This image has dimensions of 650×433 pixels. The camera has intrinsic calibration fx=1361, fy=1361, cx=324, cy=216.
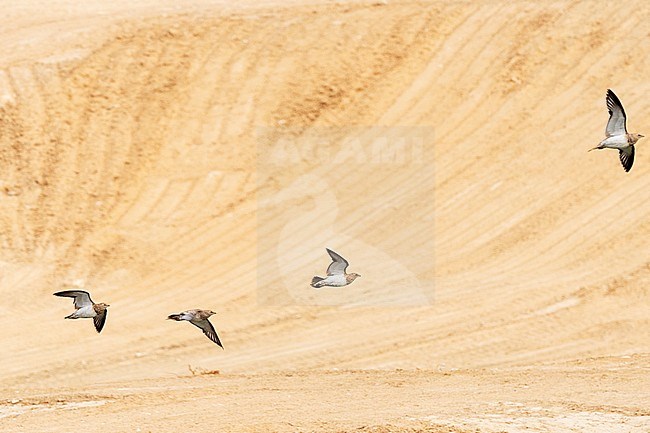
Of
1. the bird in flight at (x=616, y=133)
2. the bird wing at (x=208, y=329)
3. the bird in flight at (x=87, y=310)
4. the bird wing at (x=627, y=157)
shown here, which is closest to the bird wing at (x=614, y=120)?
the bird in flight at (x=616, y=133)

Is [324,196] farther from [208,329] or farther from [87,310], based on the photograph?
[87,310]

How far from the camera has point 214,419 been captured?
55.6 feet

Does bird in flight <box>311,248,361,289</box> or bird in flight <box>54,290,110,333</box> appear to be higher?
bird in flight <box>311,248,361,289</box>

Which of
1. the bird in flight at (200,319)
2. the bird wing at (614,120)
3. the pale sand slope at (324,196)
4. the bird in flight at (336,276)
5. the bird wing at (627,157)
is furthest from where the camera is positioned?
the pale sand slope at (324,196)

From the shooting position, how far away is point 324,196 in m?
30.9

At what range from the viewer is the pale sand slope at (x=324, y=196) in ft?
81.2

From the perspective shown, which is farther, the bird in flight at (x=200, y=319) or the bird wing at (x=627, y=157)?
the bird wing at (x=627, y=157)

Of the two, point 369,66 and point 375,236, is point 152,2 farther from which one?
point 375,236

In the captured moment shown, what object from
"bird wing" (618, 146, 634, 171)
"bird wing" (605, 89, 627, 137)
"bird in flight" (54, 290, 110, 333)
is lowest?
"bird in flight" (54, 290, 110, 333)

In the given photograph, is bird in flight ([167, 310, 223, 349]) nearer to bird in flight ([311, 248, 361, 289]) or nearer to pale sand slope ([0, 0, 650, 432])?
pale sand slope ([0, 0, 650, 432])

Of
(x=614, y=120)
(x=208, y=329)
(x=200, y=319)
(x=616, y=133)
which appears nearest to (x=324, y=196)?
(x=616, y=133)

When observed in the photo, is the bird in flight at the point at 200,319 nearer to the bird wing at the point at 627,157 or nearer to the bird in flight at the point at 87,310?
the bird in flight at the point at 87,310

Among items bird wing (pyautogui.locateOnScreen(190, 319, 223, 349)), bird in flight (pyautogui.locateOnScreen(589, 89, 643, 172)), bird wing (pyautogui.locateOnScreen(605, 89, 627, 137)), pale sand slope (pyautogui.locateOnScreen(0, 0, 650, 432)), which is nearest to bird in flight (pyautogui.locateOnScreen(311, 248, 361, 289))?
pale sand slope (pyautogui.locateOnScreen(0, 0, 650, 432))

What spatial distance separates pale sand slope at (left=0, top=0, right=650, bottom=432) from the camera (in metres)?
24.8
